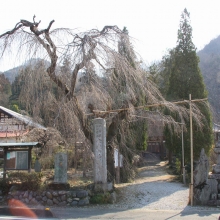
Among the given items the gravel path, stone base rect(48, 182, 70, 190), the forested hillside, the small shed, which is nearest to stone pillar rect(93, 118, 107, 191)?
the gravel path

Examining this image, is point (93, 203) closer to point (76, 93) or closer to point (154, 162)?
point (76, 93)

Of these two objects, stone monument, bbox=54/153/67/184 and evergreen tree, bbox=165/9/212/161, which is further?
evergreen tree, bbox=165/9/212/161

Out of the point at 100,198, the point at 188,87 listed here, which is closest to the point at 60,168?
the point at 100,198

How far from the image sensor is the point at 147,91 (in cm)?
1084

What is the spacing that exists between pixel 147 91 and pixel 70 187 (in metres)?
4.47

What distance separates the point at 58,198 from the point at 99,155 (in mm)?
2054

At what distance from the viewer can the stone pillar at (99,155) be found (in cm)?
1073

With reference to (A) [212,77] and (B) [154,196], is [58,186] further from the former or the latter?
(A) [212,77]

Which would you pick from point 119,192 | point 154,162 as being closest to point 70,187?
point 119,192

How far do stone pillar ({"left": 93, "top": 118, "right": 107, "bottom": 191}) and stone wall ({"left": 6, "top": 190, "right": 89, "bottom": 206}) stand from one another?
672 mm

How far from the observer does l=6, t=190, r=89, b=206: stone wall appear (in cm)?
1010

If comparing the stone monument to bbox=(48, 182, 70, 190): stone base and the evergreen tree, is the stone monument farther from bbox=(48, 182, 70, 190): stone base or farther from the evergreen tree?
the evergreen tree

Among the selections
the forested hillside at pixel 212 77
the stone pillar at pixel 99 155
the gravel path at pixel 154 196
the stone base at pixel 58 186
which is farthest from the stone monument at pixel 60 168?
the forested hillside at pixel 212 77

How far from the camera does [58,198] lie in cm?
1024
